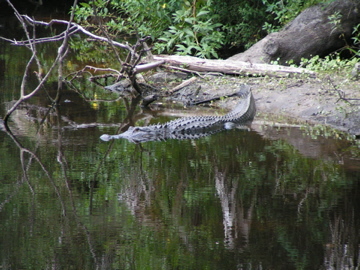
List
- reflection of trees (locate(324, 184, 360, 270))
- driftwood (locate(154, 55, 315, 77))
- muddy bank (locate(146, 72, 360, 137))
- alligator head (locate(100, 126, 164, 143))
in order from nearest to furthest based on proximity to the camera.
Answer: reflection of trees (locate(324, 184, 360, 270)) → alligator head (locate(100, 126, 164, 143)) → muddy bank (locate(146, 72, 360, 137)) → driftwood (locate(154, 55, 315, 77))

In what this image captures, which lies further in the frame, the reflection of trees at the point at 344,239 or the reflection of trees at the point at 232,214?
the reflection of trees at the point at 232,214

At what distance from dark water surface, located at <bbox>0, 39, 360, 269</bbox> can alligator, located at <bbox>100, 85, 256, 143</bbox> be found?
0.71ft

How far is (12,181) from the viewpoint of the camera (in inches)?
200

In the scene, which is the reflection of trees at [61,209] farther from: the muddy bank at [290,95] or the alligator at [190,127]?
the muddy bank at [290,95]

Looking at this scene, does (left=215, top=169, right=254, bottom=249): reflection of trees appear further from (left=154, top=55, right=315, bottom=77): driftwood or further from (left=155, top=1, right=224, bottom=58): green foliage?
(left=155, top=1, right=224, bottom=58): green foliage

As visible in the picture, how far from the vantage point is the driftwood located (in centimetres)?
926

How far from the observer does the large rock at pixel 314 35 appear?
33.4 feet

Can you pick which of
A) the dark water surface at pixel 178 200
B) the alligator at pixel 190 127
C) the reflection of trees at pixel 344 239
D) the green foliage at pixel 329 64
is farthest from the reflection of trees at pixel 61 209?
the green foliage at pixel 329 64

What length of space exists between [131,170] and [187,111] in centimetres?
318

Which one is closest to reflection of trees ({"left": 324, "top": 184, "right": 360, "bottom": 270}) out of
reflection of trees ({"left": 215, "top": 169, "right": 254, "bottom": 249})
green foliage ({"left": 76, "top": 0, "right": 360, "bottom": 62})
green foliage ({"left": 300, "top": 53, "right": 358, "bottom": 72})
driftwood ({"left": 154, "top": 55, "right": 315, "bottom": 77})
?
reflection of trees ({"left": 215, "top": 169, "right": 254, "bottom": 249})

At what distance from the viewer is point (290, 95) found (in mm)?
8508

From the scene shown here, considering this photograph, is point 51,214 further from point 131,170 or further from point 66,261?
point 131,170

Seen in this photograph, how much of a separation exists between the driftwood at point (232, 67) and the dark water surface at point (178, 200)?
2133mm

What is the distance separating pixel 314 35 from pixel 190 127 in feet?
13.7
